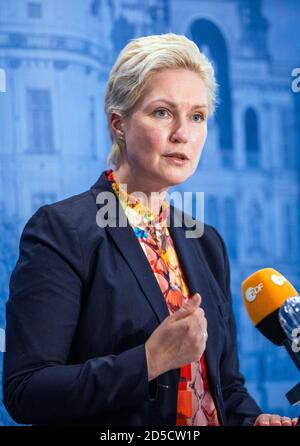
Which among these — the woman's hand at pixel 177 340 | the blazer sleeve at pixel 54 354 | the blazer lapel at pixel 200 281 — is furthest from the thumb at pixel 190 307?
the blazer lapel at pixel 200 281

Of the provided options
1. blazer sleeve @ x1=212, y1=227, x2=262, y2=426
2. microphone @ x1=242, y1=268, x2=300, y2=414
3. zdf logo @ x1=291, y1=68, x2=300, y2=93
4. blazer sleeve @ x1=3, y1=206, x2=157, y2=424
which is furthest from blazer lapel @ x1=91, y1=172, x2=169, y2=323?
zdf logo @ x1=291, y1=68, x2=300, y2=93

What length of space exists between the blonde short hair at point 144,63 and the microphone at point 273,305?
1.80ft

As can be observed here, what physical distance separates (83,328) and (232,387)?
0.53 meters

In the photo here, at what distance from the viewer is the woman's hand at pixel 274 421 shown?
167 centimetres

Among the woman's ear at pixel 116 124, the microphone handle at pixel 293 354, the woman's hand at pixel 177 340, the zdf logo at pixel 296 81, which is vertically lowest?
the microphone handle at pixel 293 354

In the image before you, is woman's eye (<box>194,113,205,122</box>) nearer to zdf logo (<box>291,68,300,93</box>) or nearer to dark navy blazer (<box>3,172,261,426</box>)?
dark navy blazer (<box>3,172,261,426</box>)

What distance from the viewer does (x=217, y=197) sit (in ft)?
11.1

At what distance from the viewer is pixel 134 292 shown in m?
1.69

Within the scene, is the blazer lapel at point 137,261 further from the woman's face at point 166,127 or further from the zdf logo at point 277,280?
the zdf logo at point 277,280

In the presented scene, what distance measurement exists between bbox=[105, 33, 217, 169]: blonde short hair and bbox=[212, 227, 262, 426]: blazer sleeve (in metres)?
0.55

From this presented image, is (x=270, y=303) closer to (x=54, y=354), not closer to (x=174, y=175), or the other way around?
(x=174, y=175)

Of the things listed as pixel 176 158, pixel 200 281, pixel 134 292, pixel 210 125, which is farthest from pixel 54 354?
pixel 210 125

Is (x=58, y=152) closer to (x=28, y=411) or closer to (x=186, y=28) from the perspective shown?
(x=186, y=28)

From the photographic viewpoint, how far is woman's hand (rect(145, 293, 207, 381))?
1.50 m
